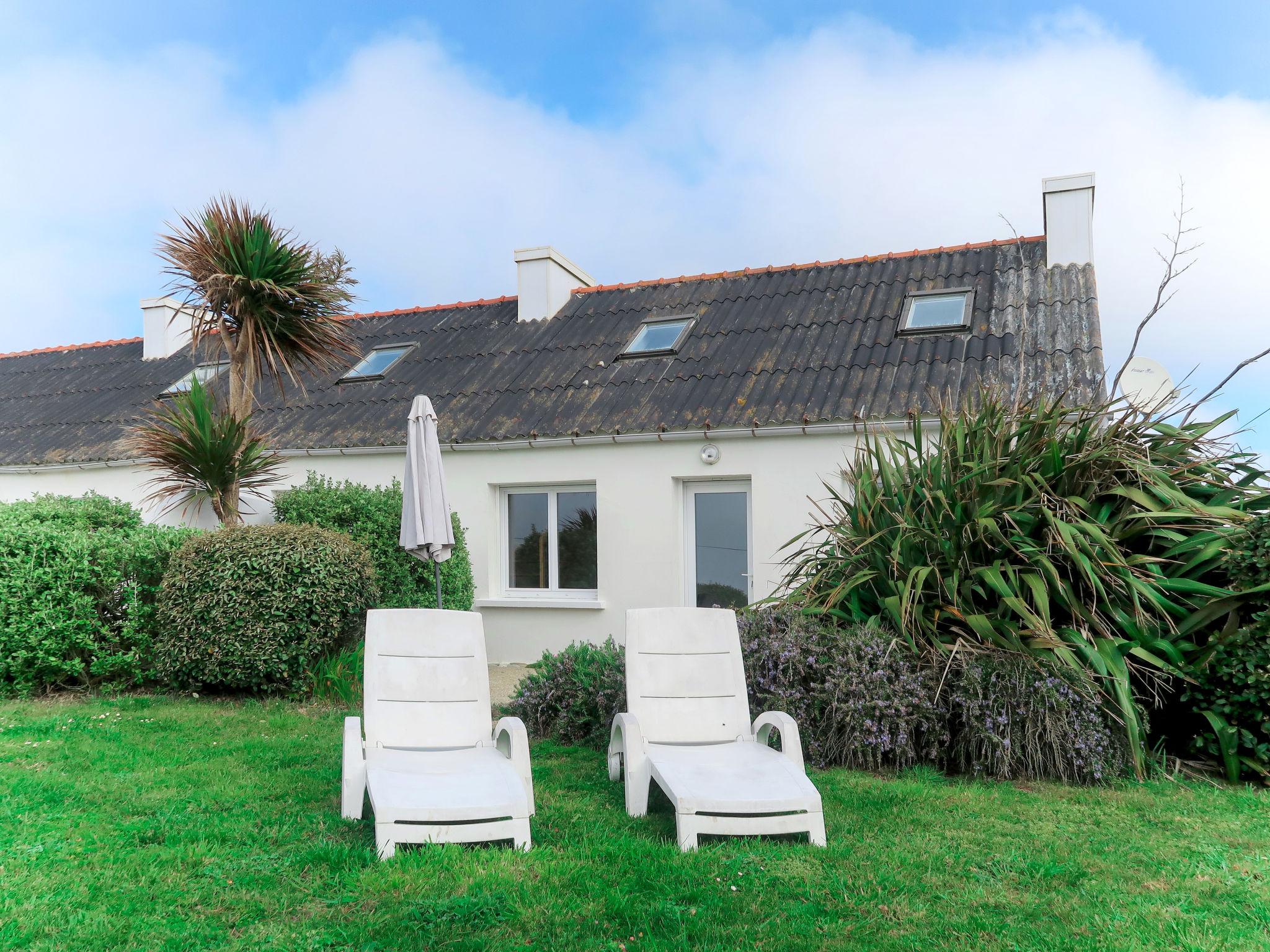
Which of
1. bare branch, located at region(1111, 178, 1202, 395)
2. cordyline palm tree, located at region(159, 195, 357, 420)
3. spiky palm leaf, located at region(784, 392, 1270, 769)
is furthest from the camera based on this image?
cordyline palm tree, located at region(159, 195, 357, 420)

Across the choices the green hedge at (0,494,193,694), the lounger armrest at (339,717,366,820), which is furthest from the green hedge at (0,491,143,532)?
the lounger armrest at (339,717,366,820)

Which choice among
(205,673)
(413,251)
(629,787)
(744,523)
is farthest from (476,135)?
(629,787)

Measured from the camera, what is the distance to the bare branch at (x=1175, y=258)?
26.1 feet

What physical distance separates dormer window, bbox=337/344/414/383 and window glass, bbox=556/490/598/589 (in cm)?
445

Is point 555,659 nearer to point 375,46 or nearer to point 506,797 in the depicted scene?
point 506,797

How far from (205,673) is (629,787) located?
Result: 206 inches

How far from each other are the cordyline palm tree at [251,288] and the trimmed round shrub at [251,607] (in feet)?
10.2

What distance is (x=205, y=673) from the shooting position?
28.3 ft

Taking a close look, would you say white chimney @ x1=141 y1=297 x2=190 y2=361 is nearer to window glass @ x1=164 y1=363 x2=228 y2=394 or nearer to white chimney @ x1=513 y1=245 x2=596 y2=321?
window glass @ x1=164 y1=363 x2=228 y2=394

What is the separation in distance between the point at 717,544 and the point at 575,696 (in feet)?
14.7

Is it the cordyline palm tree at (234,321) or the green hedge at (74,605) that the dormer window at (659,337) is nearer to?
the cordyline palm tree at (234,321)

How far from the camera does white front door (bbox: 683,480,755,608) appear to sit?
1132 cm

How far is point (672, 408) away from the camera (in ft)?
37.8

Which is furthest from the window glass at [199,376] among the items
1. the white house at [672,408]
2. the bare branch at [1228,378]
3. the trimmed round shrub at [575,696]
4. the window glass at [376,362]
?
the bare branch at [1228,378]
